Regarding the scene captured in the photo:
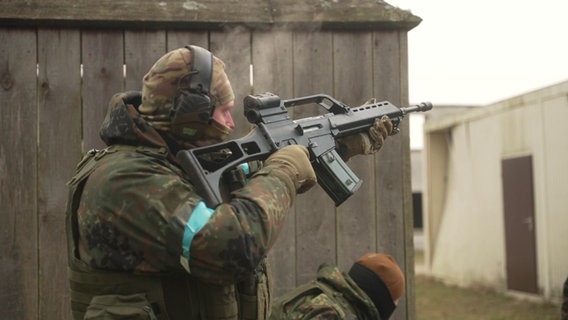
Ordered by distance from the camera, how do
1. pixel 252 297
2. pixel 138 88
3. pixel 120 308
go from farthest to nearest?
pixel 138 88, pixel 252 297, pixel 120 308

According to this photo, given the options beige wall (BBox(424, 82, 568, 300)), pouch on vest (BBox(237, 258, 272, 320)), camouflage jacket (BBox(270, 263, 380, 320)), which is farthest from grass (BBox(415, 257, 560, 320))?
pouch on vest (BBox(237, 258, 272, 320))

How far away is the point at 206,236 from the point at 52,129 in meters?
1.81

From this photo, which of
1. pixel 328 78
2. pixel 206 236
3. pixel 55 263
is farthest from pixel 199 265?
pixel 328 78

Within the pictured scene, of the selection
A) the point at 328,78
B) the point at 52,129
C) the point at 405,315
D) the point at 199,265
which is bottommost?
the point at 405,315

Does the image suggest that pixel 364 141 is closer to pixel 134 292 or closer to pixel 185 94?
pixel 185 94

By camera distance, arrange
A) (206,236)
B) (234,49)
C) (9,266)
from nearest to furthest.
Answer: (206,236)
(9,266)
(234,49)

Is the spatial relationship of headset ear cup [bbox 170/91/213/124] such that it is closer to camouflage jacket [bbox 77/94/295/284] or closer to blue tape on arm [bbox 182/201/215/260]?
camouflage jacket [bbox 77/94/295/284]

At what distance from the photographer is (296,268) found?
12.3 ft

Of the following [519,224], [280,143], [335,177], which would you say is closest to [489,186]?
[519,224]

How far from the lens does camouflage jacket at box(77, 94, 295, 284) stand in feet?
6.87

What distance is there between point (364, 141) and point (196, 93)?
117 centimetres

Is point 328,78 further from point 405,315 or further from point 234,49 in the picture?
point 405,315

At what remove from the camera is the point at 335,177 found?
2922 mm

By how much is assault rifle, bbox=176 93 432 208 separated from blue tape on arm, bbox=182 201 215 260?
0.10 metres
